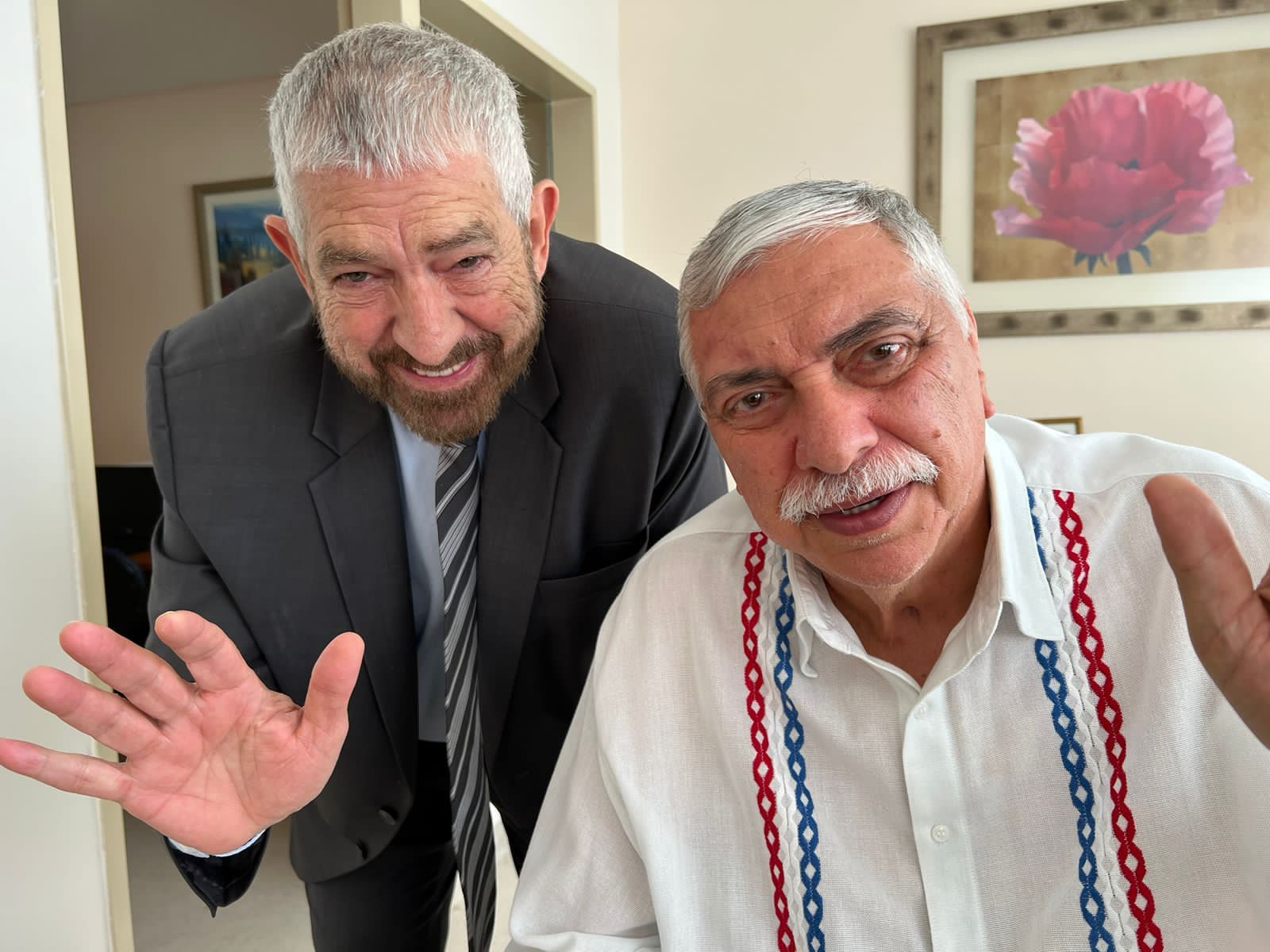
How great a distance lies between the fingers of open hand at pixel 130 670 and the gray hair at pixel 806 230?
28.7 inches

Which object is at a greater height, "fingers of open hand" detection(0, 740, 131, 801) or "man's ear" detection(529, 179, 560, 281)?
"man's ear" detection(529, 179, 560, 281)

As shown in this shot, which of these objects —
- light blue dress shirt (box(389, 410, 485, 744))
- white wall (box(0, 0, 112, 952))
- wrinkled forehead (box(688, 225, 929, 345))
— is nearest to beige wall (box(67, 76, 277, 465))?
white wall (box(0, 0, 112, 952))

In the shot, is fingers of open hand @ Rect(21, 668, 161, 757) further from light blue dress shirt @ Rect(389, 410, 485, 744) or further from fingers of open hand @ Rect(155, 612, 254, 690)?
light blue dress shirt @ Rect(389, 410, 485, 744)

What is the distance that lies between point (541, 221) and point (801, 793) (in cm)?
89

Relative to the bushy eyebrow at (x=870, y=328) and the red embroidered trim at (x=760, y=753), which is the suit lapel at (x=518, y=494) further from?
the bushy eyebrow at (x=870, y=328)

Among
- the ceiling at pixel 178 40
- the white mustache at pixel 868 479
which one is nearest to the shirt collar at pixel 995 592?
the white mustache at pixel 868 479

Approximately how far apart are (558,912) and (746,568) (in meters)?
0.50

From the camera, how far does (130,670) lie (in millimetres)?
989

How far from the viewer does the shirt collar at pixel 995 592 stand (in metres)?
1.00

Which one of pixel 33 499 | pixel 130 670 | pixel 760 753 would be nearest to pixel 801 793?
pixel 760 753

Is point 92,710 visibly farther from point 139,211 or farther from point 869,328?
point 139,211

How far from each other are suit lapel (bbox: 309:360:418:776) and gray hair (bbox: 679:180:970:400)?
621 millimetres

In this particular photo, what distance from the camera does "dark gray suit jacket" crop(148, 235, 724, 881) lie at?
142cm

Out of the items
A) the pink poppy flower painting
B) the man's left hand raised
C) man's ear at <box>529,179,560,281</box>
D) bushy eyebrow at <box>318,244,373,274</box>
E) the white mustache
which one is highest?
the pink poppy flower painting
